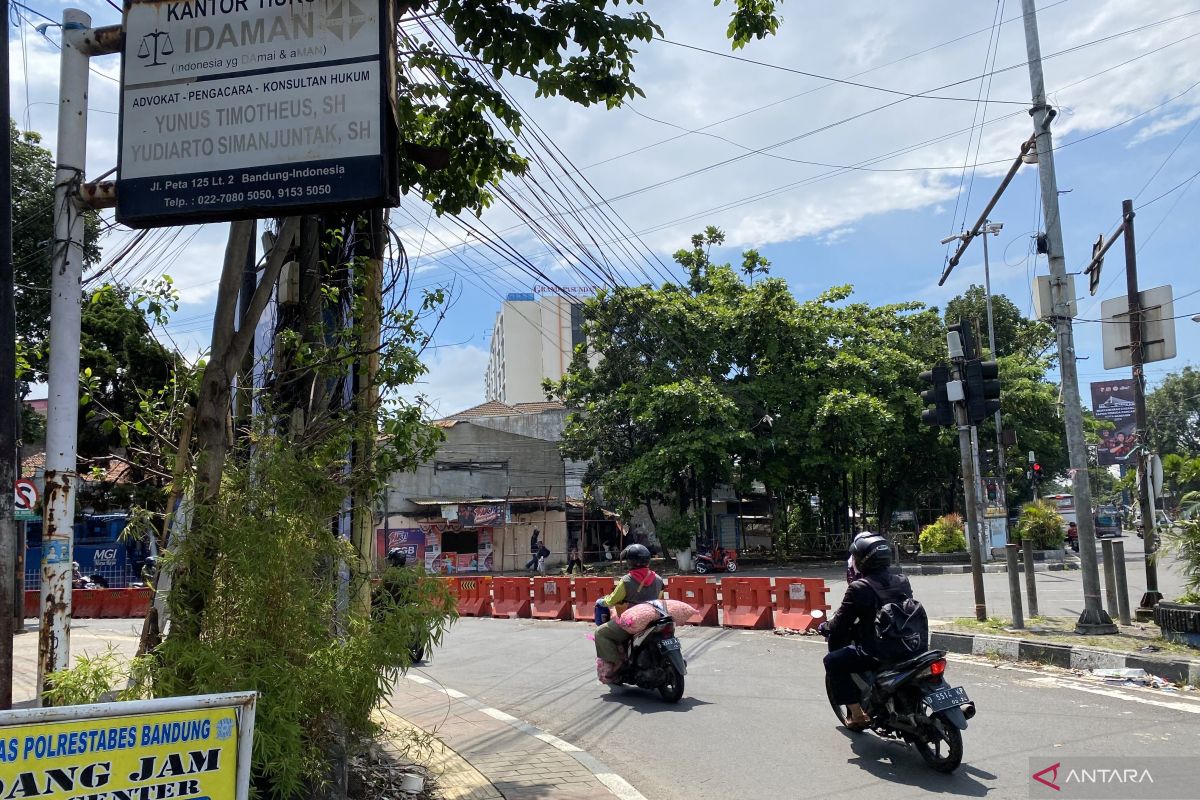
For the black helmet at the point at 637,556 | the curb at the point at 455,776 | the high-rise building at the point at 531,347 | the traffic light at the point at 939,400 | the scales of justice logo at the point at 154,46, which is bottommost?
the curb at the point at 455,776

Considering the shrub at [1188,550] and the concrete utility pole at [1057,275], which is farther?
the concrete utility pole at [1057,275]

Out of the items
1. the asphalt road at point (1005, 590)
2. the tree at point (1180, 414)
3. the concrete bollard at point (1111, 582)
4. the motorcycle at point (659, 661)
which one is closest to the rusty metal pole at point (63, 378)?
the motorcycle at point (659, 661)

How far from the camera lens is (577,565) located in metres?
29.0

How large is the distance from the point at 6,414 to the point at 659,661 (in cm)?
578

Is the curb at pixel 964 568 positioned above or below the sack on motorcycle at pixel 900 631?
below

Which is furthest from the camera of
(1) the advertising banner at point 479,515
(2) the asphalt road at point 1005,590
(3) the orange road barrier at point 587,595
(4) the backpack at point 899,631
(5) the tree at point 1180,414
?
(5) the tree at point 1180,414

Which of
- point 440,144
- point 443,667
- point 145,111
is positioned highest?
point 440,144

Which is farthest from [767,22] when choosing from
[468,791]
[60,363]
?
[468,791]

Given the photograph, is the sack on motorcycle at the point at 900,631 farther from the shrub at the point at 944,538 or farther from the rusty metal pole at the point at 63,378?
the shrub at the point at 944,538

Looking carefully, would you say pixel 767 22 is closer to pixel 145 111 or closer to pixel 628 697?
pixel 145 111

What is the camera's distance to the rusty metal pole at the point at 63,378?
184 inches

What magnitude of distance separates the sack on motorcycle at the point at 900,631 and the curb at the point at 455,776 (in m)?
2.71

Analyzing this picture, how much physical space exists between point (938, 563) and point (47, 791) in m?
27.0

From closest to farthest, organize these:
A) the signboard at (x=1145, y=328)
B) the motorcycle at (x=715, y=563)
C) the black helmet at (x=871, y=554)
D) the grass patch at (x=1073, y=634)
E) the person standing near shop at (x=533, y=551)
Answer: the black helmet at (x=871, y=554)
the grass patch at (x=1073, y=634)
the signboard at (x=1145, y=328)
the motorcycle at (x=715, y=563)
the person standing near shop at (x=533, y=551)
